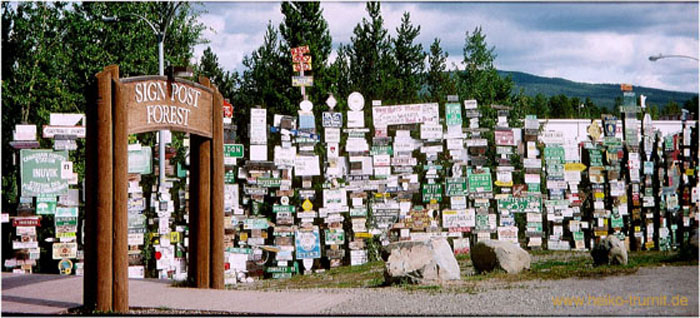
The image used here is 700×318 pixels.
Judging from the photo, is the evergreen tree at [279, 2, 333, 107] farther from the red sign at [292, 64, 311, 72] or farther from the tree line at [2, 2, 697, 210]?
the red sign at [292, 64, 311, 72]

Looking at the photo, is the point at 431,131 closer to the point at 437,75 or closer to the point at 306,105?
the point at 306,105

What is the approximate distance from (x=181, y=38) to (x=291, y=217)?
9137 millimetres

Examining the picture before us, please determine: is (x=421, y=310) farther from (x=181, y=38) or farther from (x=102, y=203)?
(x=181, y=38)

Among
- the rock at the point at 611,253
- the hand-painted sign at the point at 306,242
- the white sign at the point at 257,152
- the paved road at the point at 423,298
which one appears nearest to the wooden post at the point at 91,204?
the paved road at the point at 423,298

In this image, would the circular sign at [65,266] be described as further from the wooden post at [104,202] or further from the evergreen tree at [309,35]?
the evergreen tree at [309,35]

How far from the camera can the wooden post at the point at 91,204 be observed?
32.0 feet

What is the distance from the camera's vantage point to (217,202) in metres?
11.9

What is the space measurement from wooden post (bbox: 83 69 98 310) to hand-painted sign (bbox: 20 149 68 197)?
20.1 feet

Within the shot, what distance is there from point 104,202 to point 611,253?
8147mm

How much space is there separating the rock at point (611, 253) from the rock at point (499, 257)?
1.25 meters

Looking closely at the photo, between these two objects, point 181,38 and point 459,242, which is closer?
point 459,242

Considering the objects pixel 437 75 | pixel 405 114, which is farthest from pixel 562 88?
pixel 405 114

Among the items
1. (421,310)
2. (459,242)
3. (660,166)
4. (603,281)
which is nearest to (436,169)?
(459,242)

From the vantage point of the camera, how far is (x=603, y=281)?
11180 millimetres
